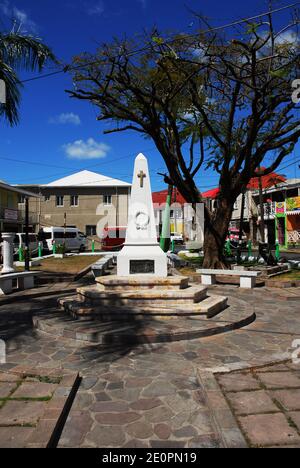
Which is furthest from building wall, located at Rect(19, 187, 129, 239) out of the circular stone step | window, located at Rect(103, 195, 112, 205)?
the circular stone step

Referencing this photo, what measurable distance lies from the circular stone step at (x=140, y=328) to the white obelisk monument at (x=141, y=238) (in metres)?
1.97

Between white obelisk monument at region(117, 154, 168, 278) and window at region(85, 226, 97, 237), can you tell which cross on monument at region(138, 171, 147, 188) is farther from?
window at region(85, 226, 97, 237)

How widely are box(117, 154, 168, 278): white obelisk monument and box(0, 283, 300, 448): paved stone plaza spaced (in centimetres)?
267

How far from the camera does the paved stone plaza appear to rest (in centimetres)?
292

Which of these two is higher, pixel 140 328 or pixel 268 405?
pixel 140 328

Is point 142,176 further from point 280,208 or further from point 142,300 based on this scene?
point 280,208

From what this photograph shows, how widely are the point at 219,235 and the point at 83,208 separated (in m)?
26.5

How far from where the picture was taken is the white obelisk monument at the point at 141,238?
8.32 metres

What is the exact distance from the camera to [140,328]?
5.75 m

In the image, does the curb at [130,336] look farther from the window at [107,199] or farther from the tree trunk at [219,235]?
the window at [107,199]

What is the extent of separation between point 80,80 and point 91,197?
2548 cm

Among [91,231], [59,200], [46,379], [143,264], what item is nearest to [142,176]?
[143,264]

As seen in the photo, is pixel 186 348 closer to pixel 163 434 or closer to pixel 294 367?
pixel 294 367
